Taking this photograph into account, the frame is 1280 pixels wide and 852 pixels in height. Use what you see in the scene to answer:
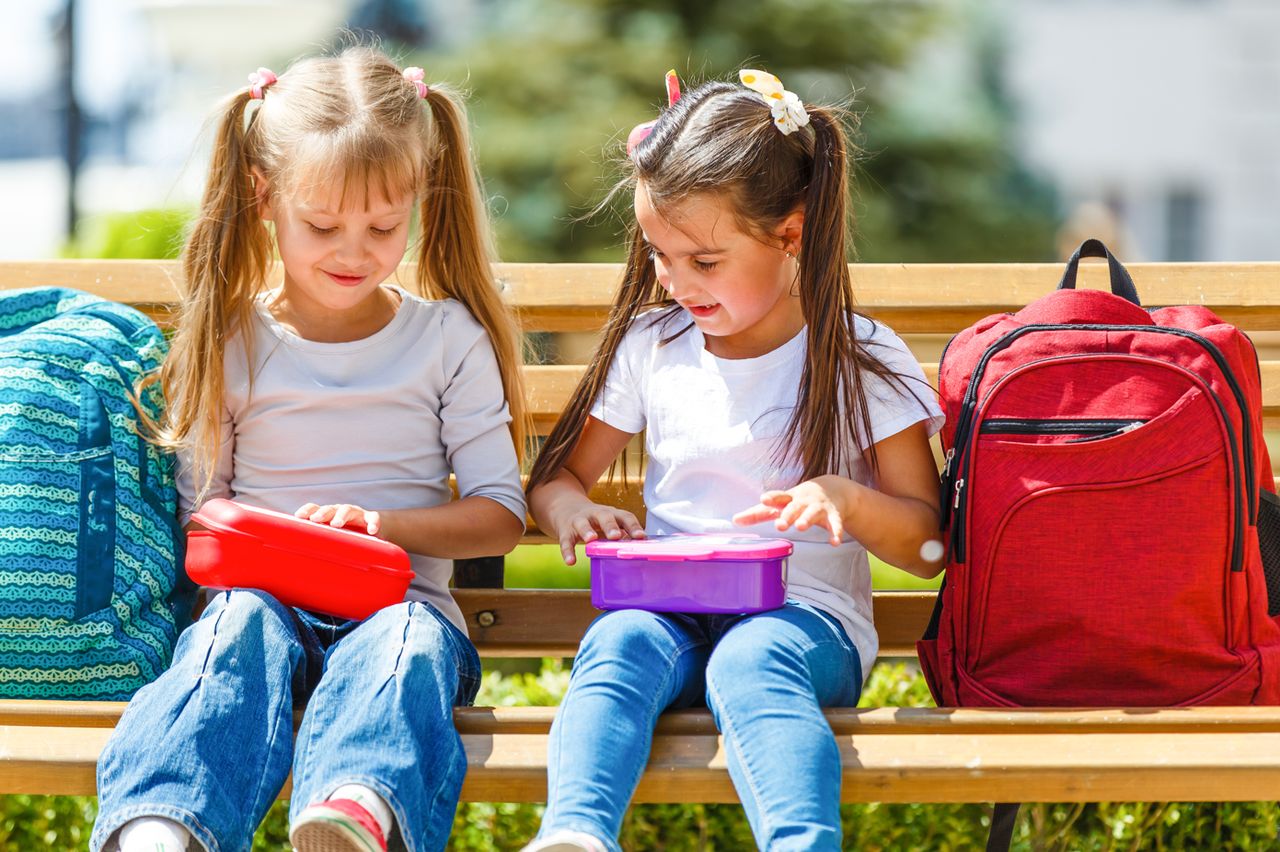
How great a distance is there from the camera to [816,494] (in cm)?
205

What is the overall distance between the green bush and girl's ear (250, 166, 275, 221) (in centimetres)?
120

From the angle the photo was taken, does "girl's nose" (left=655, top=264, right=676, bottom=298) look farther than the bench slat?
No

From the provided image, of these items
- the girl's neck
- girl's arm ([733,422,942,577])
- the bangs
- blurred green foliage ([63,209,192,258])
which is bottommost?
girl's arm ([733,422,942,577])

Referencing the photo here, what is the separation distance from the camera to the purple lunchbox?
2.06 m

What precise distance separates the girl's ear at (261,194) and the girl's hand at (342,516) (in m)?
0.56

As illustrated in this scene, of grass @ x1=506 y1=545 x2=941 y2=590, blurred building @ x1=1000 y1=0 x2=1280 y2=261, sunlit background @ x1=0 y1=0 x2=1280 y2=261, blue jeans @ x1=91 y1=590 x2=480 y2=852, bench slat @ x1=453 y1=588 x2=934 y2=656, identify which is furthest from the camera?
blurred building @ x1=1000 y1=0 x2=1280 y2=261

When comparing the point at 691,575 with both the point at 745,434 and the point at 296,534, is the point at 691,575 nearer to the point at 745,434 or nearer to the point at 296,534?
the point at 745,434

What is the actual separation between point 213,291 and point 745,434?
0.94 metres

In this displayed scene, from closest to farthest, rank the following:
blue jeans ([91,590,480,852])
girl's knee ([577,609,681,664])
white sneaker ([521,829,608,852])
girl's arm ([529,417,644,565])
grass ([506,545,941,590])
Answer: white sneaker ([521,829,608,852]) → blue jeans ([91,590,480,852]) → girl's knee ([577,609,681,664]) → girl's arm ([529,417,644,565]) → grass ([506,545,941,590])

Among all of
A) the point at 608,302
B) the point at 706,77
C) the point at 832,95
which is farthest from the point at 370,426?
the point at 832,95

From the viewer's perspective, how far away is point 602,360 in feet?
8.22

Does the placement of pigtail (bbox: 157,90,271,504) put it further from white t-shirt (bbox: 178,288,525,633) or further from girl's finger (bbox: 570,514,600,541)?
girl's finger (bbox: 570,514,600,541)

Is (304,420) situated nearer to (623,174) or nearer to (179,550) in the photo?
(179,550)

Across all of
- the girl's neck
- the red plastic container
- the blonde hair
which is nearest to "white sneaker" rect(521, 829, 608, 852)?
the red plastic container
